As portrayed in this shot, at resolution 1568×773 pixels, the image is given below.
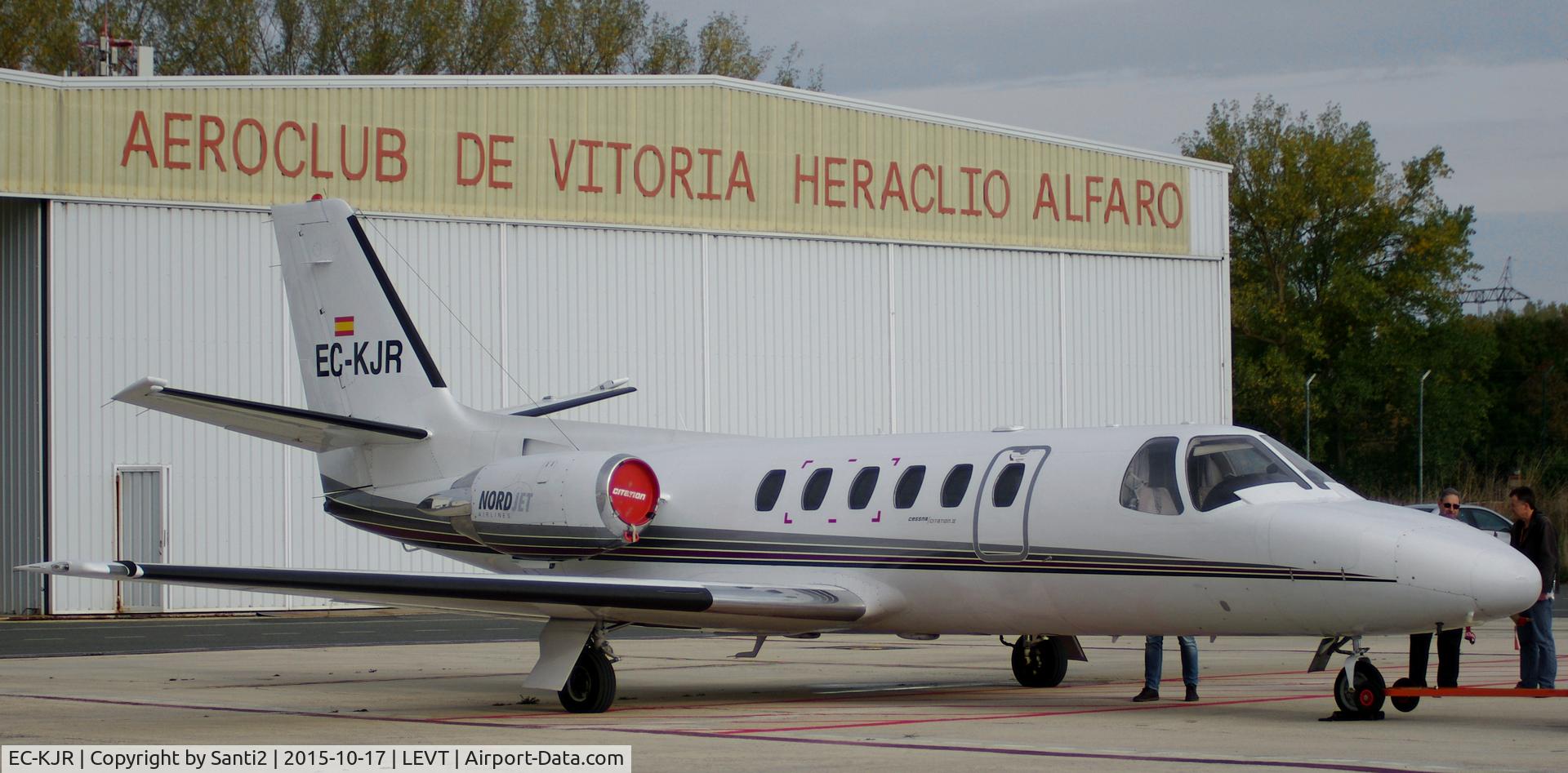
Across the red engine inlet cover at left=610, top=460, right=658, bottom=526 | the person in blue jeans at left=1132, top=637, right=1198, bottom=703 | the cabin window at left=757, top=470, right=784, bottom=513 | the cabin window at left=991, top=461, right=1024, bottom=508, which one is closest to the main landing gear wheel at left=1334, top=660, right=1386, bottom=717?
the person in blue jeans at left=1132, top=637, right=1198, bottom=703

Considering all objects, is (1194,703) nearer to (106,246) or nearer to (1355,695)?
(1355,695)

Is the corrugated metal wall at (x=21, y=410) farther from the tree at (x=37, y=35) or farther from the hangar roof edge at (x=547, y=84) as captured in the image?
the tree at (x=37, y=35)

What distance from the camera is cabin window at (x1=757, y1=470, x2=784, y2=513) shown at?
15.6 m

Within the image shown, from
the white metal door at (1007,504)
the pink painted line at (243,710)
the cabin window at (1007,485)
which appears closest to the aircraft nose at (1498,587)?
the white metal door at (1007,504)

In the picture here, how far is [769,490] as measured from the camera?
51.5 ft

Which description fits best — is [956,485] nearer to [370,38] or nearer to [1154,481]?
[1154,481]

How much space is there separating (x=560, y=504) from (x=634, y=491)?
2.23ft

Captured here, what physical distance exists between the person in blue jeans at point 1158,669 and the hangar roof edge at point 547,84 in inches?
832

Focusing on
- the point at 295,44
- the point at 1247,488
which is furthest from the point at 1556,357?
the point at 1247,488

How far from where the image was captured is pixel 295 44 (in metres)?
56.8

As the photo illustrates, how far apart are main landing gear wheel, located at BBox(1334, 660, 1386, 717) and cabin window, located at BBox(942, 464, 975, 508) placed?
3.46 metres

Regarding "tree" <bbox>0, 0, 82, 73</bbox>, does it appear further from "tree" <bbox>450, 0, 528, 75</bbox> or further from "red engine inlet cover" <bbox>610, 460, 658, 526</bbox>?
"red engine inlet cover" <bbox>610, 460, 658, 526</bbox>

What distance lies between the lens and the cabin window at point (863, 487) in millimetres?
15000

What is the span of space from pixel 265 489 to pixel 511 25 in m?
31.7
